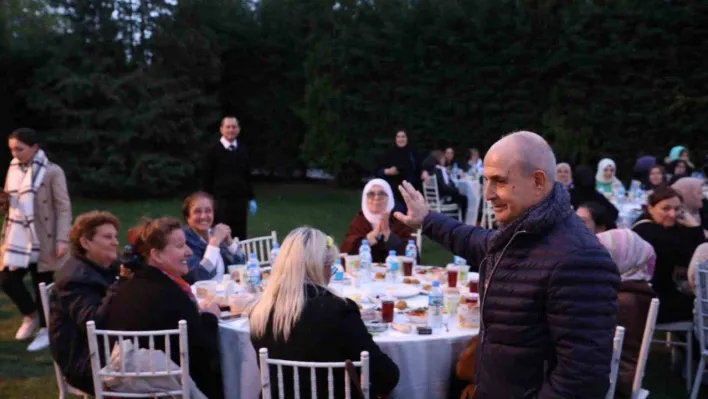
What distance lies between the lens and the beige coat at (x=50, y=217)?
5.49 m

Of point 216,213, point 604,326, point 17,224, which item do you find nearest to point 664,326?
point 604,326

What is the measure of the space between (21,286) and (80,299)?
2.42 m

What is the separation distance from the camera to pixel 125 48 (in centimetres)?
1659

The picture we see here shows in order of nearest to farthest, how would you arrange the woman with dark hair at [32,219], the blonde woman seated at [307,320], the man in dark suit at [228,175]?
the blonde woman seated at [307,320], the woman with dark hair at [32,219], the man in dark suit at [228,175]

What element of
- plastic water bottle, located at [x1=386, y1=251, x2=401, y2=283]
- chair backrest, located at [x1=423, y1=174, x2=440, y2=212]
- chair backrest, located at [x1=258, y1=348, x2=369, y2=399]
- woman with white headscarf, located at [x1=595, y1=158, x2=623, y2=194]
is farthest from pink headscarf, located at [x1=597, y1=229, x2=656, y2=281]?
chair backrest, located at [x1=423, y1=174, x2=440, y2=212]

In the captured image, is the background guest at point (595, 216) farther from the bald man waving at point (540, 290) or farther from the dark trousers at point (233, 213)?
the dark trousers at point (233, 213)

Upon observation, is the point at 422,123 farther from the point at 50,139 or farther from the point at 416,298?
the point at 416,298

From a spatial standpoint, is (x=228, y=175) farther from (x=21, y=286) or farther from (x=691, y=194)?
(x=691, y=194)

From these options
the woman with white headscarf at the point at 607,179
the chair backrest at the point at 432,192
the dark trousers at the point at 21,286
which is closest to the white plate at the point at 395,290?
the dark trousers at the point at 21,286

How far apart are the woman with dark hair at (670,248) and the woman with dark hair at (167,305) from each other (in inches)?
125

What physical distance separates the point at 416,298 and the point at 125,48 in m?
14.5

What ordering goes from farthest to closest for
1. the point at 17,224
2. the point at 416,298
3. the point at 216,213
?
the point at 216,213, the point at 17,224, the point at 416,298

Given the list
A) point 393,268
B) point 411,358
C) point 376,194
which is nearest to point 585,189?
→ point 376,194

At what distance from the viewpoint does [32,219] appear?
215 inches
